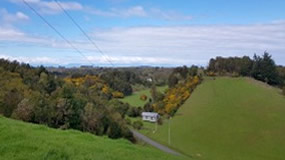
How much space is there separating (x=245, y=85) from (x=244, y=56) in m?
30.4

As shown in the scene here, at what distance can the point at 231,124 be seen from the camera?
248ft

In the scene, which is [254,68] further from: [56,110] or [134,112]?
[56,110]

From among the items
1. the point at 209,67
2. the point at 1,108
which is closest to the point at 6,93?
the point at 1,108

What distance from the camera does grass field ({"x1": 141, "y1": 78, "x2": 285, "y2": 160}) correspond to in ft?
197

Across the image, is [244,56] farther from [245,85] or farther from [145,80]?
[145,80]

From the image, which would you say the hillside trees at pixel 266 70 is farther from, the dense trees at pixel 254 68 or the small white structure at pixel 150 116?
the small white structure at pixel 150 116

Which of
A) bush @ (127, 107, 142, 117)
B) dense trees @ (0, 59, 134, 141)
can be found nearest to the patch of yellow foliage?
bush @ (127, 107, 142, 117)

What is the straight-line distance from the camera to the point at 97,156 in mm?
10820

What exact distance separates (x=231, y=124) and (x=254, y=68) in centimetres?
4763

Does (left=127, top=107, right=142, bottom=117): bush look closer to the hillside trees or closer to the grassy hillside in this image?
the hillside trees

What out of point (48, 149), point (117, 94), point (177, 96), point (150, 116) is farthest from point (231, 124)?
point (48, 149)

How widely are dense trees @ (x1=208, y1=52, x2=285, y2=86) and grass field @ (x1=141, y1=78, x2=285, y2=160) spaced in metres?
8.41

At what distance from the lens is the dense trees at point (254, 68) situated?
114812 mm

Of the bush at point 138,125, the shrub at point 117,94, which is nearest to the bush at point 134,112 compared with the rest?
the bush at point 138,125
